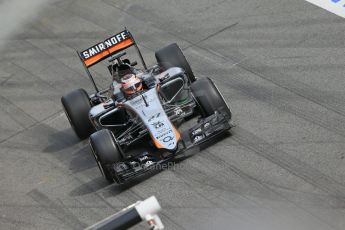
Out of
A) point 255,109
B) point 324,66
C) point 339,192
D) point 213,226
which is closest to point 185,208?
point 213,226

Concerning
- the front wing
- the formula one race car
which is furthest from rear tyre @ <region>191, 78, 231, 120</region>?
the front wing

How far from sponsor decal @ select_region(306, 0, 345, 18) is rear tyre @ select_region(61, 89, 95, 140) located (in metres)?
6.82

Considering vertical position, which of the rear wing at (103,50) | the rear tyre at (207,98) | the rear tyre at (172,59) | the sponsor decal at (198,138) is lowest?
the sponsor decal at (198,138)

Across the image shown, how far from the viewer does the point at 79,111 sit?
13.7m

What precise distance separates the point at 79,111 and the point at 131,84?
1.28 meters

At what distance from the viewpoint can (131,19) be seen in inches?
750

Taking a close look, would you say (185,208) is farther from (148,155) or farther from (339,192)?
(339,192)

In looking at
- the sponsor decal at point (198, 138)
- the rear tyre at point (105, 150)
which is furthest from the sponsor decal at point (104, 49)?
the sponsor decal at point (198, 138)

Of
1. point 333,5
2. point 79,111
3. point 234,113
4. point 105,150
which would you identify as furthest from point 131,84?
point 333,5

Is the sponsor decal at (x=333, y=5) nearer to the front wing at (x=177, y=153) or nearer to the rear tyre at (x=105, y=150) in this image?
the front wing at (x=177, y=153)

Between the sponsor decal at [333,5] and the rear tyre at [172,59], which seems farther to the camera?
the sponsor decal at [333,5]

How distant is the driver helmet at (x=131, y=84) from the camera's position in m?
13.1

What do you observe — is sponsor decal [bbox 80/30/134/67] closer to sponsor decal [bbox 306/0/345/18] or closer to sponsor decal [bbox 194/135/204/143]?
sponsor decal [bbox 194/135/204/143]

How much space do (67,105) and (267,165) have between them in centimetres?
410
